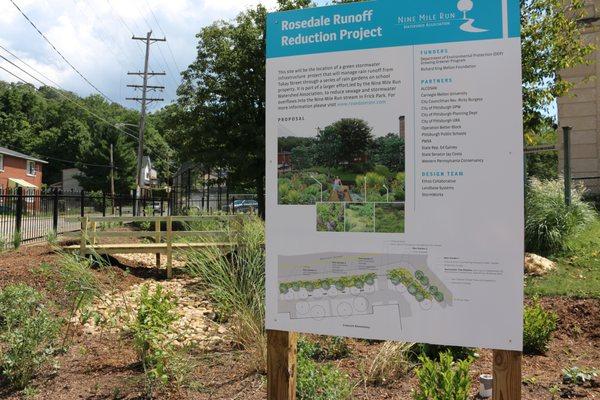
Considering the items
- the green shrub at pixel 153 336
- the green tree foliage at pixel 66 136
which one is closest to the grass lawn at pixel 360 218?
the green shrub at pixel 153 336

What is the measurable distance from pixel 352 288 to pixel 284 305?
0.41 metres

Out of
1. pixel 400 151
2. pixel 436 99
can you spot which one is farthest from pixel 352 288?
pixel 436 99

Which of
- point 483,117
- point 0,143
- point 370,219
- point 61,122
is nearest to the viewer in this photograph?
point 483,117

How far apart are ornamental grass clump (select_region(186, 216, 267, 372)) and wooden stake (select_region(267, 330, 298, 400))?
54.3 inches

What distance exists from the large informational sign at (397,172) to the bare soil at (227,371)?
144cm

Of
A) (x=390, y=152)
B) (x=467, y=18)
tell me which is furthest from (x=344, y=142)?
(x=467, y=18)

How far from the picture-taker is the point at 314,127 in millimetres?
2844

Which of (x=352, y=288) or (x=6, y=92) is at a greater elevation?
(x=6, y=92)

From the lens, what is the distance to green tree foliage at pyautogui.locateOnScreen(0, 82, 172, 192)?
236 feet

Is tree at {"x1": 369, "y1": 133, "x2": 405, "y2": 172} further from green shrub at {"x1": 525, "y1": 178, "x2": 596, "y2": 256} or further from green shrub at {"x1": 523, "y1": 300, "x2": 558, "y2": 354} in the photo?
green shrub at {"x1": 525, "y1": 178, "x2": 596, "y2": 256}

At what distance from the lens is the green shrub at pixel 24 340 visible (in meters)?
4.19

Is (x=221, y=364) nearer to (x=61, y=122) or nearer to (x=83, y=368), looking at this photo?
(x=83, y=368)

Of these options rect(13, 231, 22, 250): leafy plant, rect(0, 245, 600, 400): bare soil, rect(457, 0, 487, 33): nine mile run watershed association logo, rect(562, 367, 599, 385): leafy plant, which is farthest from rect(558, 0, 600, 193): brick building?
rect(457, 0, 487, 33): nine mile run watershed association logo

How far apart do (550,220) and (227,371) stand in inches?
289
